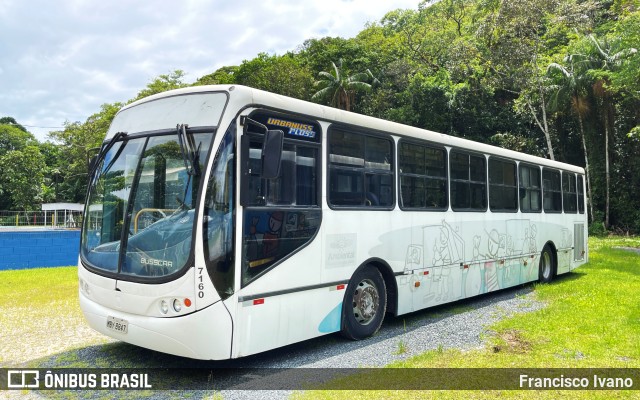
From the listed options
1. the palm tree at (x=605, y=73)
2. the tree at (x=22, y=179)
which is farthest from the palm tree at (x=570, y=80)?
the tree at (x=22, y=179)

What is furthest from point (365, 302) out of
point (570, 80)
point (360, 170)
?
point (570, 80)

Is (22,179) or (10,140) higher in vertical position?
(10,140)

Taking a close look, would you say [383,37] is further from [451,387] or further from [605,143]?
[451,387]

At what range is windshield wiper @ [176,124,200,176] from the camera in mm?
5055

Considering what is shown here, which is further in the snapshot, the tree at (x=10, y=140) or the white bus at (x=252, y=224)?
the tree at (x=10, y=140)

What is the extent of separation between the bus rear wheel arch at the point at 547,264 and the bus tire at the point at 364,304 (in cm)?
621

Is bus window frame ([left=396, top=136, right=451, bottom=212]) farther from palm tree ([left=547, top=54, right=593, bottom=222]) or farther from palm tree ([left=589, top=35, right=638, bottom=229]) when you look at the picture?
palm tree ([left=547, top=54, right=593, bottom=222])

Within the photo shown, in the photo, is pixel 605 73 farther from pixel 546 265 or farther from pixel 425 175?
pixel 425 175

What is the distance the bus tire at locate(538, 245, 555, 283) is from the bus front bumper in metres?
9.07

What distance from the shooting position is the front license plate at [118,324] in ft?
16.9

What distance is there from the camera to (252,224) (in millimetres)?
5254

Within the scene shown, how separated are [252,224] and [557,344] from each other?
4.23 meters

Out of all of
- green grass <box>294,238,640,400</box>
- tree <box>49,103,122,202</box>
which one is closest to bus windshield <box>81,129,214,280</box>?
green grass <box>294,238,640,400</box>

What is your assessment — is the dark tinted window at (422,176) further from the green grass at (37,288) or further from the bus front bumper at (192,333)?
the green grass at (37,288)
